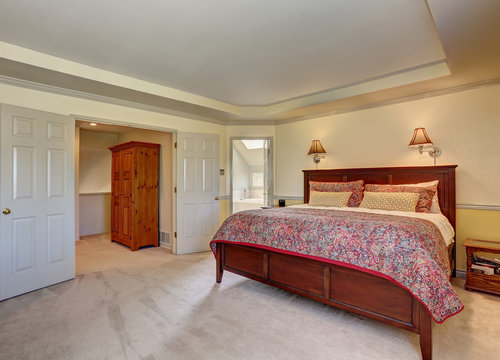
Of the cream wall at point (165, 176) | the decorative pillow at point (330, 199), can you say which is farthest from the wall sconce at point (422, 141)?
the cream wall at point (165, 176)

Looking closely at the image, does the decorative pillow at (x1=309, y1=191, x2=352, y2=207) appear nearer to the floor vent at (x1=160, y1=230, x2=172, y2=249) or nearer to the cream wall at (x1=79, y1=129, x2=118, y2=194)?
the floor vent at (x1=160, y1=230, x2=172, y2=249)

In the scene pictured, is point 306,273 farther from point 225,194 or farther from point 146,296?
point 225,194

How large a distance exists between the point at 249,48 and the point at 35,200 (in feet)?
9.24

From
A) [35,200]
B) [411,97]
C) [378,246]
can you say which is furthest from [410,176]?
[35,200]

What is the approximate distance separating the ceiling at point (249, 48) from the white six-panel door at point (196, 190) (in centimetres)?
78

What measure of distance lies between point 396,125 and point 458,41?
1616mm

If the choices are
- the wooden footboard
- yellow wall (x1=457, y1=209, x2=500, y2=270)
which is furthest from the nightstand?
the wooden footboard

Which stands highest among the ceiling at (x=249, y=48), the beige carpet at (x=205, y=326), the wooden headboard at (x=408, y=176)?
the ceiling at (x=249, y=48)

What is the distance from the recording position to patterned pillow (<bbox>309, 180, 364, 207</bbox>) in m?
3.70

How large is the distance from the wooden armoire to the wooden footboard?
2.37 metres

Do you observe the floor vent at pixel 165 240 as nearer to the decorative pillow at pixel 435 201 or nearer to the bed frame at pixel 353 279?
the bed frame at pixel 353 279

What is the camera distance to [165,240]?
4.82 meters

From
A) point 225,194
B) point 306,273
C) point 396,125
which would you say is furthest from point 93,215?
point 396,125

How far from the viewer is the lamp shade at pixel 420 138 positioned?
3.34 meters
